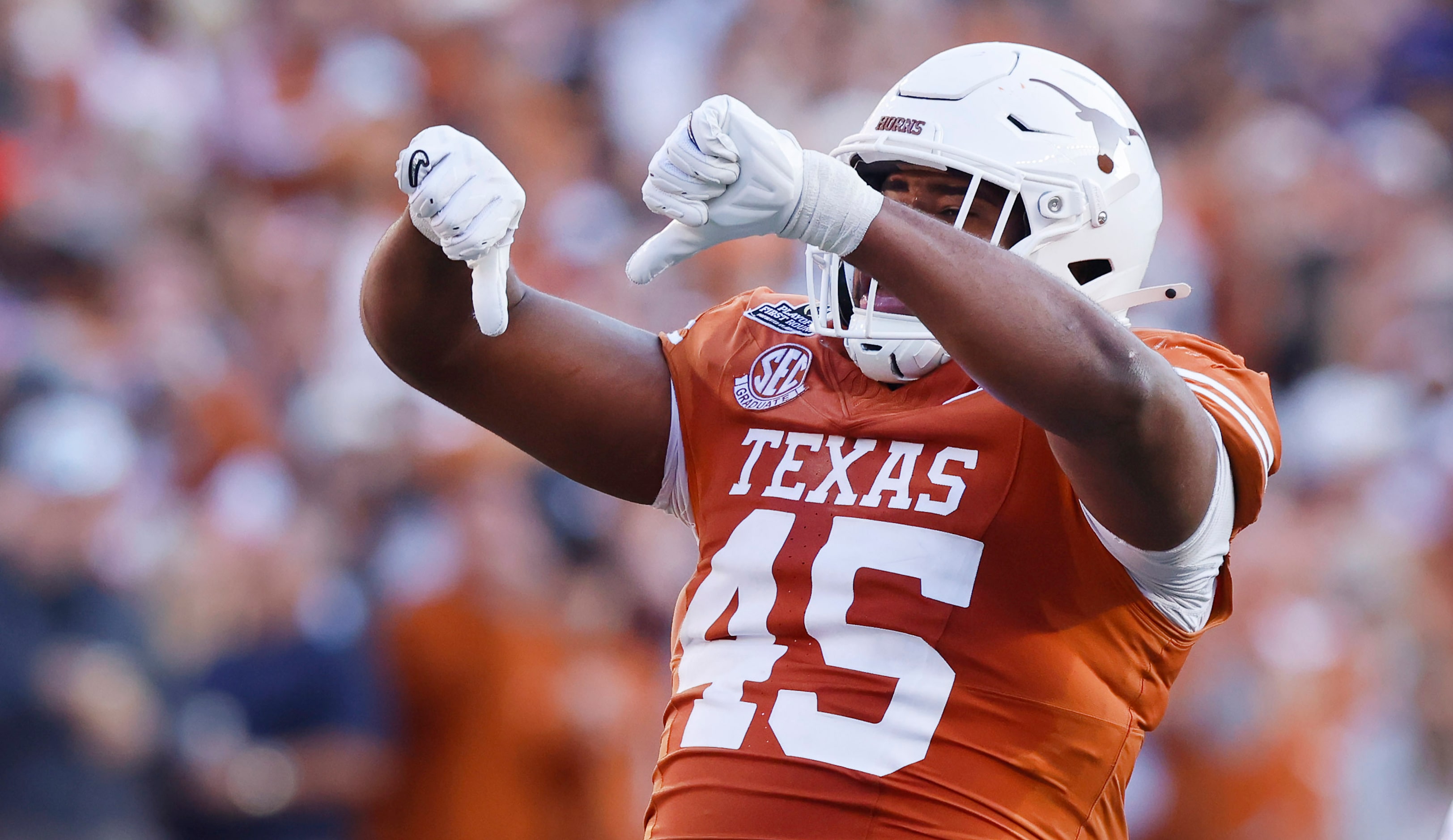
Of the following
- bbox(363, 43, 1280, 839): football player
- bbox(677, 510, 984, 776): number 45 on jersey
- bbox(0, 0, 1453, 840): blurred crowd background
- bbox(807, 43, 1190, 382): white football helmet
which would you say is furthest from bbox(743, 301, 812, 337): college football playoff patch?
bbox(0, 0, 1453, 840): blurred crowd background

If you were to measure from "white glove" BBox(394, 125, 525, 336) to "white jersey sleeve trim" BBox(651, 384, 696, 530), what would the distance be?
19.9 inches

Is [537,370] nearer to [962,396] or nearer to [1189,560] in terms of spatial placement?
[962,396]

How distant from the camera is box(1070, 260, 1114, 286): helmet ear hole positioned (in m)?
2.49

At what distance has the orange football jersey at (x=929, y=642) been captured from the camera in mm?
2176

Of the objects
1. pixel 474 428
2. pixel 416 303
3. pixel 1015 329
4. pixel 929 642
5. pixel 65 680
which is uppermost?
pixel 474 428

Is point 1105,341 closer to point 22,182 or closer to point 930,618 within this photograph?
point 930,618

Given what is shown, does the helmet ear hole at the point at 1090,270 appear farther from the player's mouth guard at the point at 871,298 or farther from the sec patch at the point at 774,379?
the sec patch at the point at 774,379

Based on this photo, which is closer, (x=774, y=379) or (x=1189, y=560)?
(x=1189, y=560)

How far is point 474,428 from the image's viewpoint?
17.2 ft

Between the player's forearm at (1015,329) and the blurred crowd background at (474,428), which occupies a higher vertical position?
the blurred crowd background at (474,428)

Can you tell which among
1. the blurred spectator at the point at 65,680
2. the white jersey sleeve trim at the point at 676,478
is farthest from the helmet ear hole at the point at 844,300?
the blurred spectator at the point at 65,680

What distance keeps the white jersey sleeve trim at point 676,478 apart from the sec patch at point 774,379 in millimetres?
131

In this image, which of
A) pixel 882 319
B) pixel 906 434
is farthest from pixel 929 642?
pixel 882 319

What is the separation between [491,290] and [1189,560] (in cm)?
94
